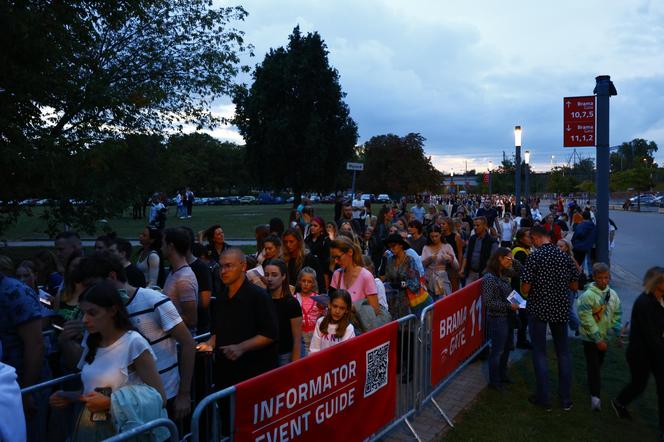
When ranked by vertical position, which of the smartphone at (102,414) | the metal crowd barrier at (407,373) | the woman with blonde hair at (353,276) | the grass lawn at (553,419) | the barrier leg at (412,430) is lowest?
the grass lawn at (553,419)

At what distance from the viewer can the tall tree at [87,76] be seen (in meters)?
10.9

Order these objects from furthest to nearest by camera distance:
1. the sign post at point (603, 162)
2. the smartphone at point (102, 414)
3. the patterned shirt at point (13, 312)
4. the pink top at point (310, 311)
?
the sign post at point (603, 162)
the pink top at point (310, 311)
the patterned shirt at point (13, 312)
the smartphone at point (102, 414)

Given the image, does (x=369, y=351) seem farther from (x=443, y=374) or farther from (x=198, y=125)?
(x=198, y=125)

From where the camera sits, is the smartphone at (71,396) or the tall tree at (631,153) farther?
the tall tree at (631,153)

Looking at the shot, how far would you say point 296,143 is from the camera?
4531 centimetres

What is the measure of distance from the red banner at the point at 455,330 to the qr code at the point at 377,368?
0.95 metres

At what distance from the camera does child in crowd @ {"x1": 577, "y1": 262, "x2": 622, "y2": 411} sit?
18.6 feet

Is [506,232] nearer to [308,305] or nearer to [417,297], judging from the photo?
[417,297]

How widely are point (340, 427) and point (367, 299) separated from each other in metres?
1.73

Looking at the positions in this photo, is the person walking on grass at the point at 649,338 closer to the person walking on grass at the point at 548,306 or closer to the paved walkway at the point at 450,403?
the person walking on grass at the point at 548,306

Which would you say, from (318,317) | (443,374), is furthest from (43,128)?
(443,374)

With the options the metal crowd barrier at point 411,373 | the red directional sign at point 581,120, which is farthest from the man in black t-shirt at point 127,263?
the red directional sign at point 581,120

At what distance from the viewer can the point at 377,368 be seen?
4473 millimetres

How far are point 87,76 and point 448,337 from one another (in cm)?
1243
